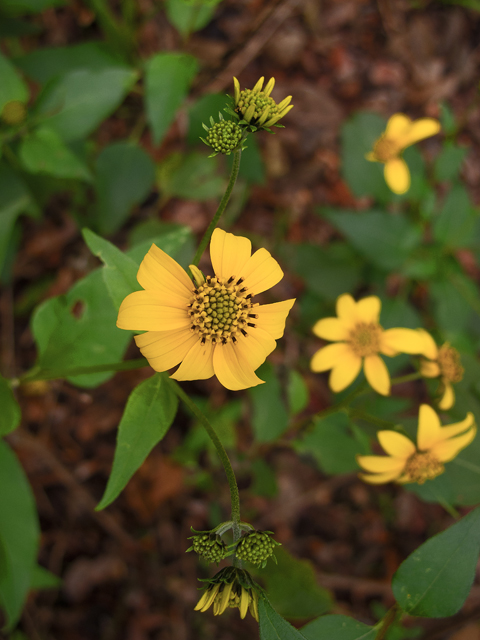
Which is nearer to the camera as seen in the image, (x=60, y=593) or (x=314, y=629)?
(x=314, y=629)

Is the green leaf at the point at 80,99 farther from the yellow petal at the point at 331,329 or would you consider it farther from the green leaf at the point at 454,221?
the green leaf at the point at 454,221

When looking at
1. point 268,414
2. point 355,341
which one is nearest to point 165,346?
point 355,341

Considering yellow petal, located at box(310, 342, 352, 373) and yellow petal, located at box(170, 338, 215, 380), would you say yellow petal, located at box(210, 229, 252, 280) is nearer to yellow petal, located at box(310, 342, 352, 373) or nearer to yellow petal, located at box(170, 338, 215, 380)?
yellow petal, located at box(170, 338, 215, 380)

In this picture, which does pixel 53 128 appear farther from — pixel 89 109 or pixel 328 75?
pixel 328 75

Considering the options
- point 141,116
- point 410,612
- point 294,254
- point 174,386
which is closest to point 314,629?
point 410,612

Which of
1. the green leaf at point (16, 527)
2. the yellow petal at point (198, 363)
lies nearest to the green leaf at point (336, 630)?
the yellow petal at point (198, 363)

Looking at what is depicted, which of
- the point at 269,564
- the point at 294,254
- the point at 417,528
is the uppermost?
the point at 294,254

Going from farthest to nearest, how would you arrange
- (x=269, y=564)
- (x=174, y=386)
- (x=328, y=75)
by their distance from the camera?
(x=328, y=75) → (x=269, y=564) → (x=174, y=386)

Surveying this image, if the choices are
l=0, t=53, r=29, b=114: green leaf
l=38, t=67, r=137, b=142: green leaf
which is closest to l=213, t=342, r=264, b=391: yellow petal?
l=38, t=67, r=137, b=142: green leaf
